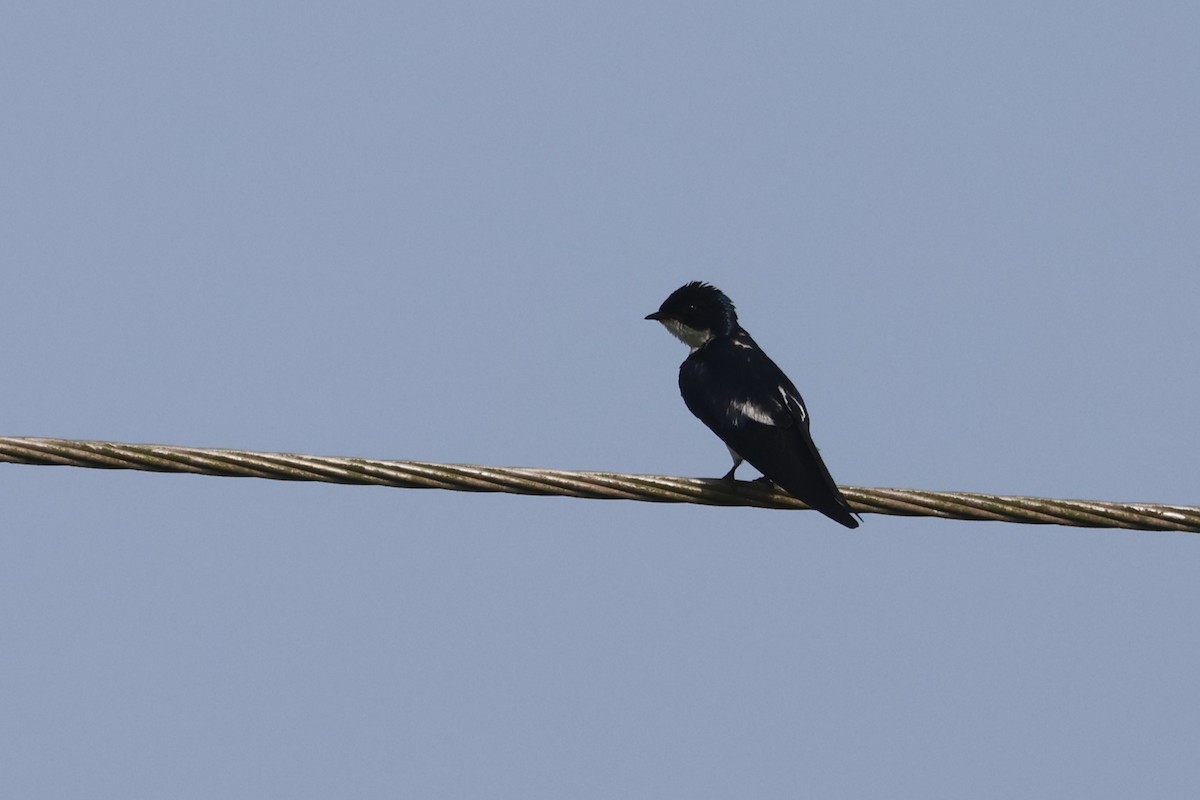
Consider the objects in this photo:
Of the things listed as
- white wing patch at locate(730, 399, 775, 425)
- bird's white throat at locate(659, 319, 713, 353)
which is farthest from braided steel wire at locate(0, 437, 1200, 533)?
bird's white throat at locate(659, 319, 713, 353)

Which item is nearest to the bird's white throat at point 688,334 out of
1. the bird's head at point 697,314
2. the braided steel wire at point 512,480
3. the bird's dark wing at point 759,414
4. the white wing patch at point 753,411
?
the bird's head at point 697,314

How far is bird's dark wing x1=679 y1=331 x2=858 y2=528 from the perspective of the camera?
7.15 metres

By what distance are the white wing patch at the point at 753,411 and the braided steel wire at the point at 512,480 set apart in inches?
64.4

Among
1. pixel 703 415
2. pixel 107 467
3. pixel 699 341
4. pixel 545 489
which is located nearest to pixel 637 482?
pixel 545 489

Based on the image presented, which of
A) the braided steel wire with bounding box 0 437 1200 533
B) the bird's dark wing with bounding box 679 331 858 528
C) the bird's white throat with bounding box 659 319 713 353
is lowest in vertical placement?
the braided steel wire with bounding box 0 437 1200 533

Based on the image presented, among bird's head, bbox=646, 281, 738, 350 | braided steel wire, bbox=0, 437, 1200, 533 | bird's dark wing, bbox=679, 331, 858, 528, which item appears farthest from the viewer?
bird's head, bbox=646, 281, 738, 350

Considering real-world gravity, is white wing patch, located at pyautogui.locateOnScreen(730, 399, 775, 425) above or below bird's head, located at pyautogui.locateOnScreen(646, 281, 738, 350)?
below

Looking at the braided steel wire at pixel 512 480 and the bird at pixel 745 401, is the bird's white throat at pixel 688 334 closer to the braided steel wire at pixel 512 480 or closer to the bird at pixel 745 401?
the bird at pixel 745 401

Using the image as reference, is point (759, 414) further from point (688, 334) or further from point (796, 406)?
point (688, 334)

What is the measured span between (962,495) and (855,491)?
1.45ft

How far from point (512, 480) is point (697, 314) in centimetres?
391

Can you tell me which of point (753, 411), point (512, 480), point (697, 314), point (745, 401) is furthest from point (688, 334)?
point (512, 480)

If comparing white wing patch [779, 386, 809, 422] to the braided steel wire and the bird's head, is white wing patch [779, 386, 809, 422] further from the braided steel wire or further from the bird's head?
the braided steel wire

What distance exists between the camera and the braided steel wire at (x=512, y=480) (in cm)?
566
